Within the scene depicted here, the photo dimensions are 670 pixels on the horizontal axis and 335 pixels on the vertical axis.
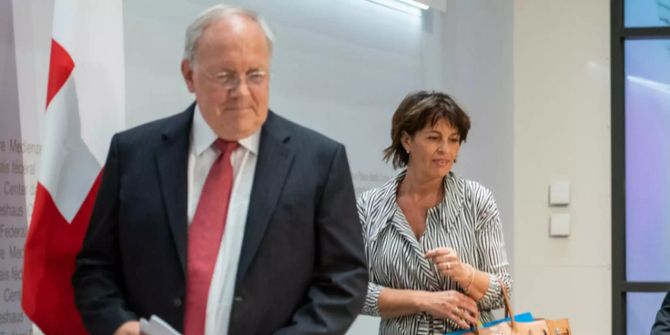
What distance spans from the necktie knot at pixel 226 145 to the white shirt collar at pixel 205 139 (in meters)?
0.01

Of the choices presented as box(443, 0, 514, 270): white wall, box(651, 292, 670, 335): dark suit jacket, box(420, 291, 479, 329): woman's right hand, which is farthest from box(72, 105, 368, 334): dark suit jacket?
box(443, 0, 514, 270): white wall

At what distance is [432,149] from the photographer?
4.21m

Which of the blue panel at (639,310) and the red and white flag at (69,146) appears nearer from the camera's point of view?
the red and white flag at (69,146)

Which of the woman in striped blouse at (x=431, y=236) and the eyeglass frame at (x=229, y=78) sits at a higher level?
the eyeglass frame at (x=229, y=78)

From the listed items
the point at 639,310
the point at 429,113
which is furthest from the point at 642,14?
the point at 429,113

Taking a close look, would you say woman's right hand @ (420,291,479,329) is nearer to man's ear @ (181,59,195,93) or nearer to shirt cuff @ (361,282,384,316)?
shirt cuff @ (361,282,384,316)

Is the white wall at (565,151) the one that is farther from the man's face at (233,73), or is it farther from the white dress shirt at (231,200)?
the man's face at (233,73)

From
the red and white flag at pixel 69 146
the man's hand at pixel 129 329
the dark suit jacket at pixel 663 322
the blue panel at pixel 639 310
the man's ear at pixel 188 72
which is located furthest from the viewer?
the blue panel at pixel 639 310

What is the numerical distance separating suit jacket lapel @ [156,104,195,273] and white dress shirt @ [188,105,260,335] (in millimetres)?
26

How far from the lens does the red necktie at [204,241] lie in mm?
2730

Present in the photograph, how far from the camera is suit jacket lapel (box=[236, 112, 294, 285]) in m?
2.71

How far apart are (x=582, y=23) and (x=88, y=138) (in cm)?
554

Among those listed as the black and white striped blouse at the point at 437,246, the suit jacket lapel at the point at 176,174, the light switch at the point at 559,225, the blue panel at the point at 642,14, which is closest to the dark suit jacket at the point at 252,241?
the suit jacket lapel at the point at 176,174

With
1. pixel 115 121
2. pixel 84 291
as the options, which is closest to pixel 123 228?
pixel 84 291
